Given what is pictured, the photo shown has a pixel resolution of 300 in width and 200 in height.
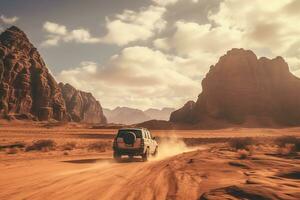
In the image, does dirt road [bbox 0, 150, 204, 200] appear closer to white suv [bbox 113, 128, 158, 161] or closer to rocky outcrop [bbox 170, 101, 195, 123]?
white suv [bbox 113, 128, 158, 161]

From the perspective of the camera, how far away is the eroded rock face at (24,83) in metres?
117

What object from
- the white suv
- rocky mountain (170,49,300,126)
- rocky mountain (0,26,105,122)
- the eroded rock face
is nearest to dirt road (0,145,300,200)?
the white suv

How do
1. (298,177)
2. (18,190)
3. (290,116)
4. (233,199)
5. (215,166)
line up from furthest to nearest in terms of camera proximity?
(290,116), (215,166), (298,177), (18,190), (233,199)

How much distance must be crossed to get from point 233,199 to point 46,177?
665 cm

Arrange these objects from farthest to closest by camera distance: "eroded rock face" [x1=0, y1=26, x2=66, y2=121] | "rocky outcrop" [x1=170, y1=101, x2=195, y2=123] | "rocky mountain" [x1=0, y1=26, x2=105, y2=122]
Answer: "rocky outcrop" [x1=170, y1=101, x2=195, y2=123], "eroded rock face" [x1=0, y1=26, x2=66, y2=121], "rocky mountain" [x1=0, y1=26, x2=105, y2=122]

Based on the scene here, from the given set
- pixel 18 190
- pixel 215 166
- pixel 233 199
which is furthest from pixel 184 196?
pixel 215 166

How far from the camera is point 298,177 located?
1138 cm

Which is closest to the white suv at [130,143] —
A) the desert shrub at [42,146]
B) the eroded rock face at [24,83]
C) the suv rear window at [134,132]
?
the suv rear window at [134,132]

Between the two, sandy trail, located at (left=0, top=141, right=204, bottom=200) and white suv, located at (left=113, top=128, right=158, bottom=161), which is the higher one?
white suv, located at (left=113, top=128, right=158, bottom=161)

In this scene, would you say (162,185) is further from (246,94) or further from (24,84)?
(24,84)

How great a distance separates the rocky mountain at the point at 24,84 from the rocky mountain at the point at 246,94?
46.5 metres

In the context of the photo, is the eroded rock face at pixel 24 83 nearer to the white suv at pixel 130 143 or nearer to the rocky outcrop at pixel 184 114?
the rocky outcrop at pixel 184 114

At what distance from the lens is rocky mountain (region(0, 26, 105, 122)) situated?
4587 inches

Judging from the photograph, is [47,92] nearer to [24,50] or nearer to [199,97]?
[24,50]
